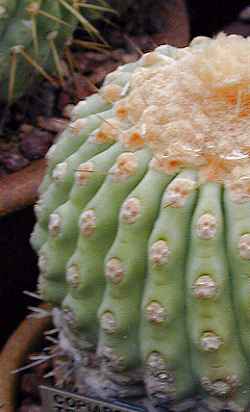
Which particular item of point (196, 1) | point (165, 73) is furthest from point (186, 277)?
point (196, 1)

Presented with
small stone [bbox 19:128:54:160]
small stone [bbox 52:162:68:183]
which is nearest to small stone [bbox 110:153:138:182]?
small stone [bbox 52:162:68:183]

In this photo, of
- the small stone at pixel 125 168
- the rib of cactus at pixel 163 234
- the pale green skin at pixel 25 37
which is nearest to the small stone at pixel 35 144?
the pale green skin at pixel 25 37

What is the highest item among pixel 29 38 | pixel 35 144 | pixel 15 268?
pixel 29 38

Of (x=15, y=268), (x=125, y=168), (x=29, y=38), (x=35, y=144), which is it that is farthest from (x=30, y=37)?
(x=125, y=168)

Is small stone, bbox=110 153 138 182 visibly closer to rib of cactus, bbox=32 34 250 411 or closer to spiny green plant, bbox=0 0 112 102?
rib of cactus, bbox=32 34 250 411

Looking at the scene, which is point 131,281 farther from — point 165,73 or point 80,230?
point 165,73

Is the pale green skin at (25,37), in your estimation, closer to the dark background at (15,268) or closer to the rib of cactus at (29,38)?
the rib of cactus at (29,38)

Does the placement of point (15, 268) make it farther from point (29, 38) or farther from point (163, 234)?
point (163, 234)
